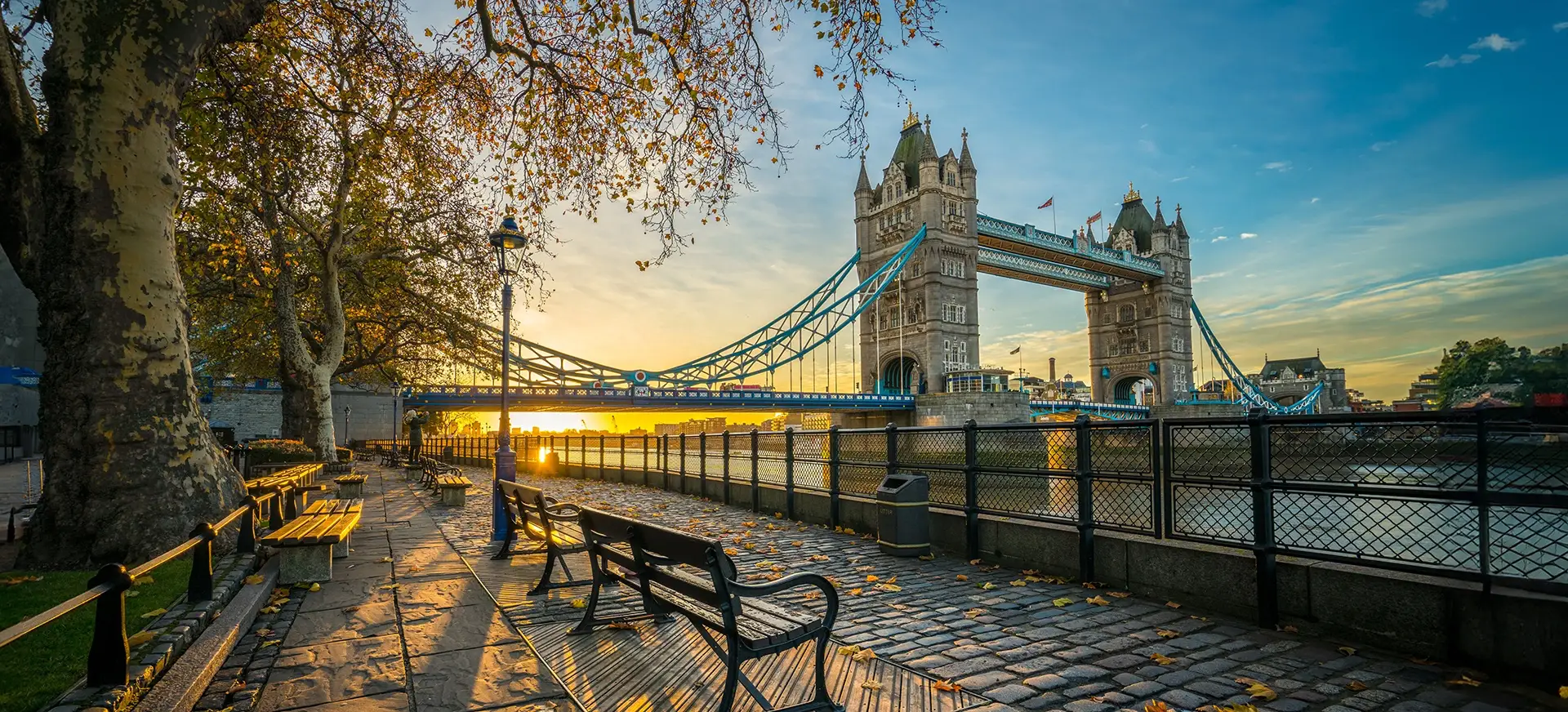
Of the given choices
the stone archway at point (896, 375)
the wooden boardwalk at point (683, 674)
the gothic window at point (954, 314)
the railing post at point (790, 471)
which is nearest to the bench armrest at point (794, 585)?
the wooden boardwalk at point (683, 674)

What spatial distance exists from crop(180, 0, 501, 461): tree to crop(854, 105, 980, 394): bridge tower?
4388 cm

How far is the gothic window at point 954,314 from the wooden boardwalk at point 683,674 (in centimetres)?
5995

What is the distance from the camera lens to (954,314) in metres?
63.8

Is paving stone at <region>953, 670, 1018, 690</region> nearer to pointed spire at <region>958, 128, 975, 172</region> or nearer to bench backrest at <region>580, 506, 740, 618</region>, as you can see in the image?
bench backrest at <region>580, 506, 740, 618</region>

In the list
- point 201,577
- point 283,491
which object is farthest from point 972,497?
point 283,491

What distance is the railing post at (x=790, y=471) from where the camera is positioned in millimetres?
9962

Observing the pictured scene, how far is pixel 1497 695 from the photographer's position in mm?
3359

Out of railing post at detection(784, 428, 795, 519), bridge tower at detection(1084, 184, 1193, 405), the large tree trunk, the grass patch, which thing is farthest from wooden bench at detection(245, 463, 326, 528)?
bridge tower at detection(1084, 184, 1193, 405)

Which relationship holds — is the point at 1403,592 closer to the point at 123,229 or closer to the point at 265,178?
the point at 123,229

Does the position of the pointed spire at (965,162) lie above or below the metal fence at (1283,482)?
above

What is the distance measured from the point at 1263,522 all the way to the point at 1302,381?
338 ft

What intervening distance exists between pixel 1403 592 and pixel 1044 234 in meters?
73.1

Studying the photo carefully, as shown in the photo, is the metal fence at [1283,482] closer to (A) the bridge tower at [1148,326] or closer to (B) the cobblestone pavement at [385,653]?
(B) the cobblestone pavement at [385,653]

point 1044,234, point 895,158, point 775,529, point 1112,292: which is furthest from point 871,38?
point 1112,292
